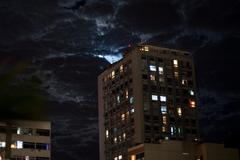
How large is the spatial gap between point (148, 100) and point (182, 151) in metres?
32.5

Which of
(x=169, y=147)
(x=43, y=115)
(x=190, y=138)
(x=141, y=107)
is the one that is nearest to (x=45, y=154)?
(x=169, y=147)

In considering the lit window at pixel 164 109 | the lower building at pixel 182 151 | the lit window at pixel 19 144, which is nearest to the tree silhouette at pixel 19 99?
the lit window at pixel 19 144

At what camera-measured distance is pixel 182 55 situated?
17388 centimetres

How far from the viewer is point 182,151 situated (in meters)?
132

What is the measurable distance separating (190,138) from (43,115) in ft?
524

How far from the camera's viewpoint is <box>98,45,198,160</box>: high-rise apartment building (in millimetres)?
159875

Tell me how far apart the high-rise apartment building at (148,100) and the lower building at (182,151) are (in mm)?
22836

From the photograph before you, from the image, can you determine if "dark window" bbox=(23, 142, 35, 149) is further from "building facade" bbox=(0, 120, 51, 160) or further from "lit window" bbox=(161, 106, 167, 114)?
"lit window" bbox=(161, 106, 167, 114)

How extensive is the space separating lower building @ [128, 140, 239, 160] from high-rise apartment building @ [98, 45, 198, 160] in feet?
74.9

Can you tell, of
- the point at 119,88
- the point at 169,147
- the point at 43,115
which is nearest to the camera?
the point at 43,115

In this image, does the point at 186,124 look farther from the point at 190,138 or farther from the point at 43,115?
the point at 43,115

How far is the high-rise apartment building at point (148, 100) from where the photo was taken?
525 ft

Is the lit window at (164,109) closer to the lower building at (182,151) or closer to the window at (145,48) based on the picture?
the window at (145,48)

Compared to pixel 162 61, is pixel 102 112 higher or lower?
lower
